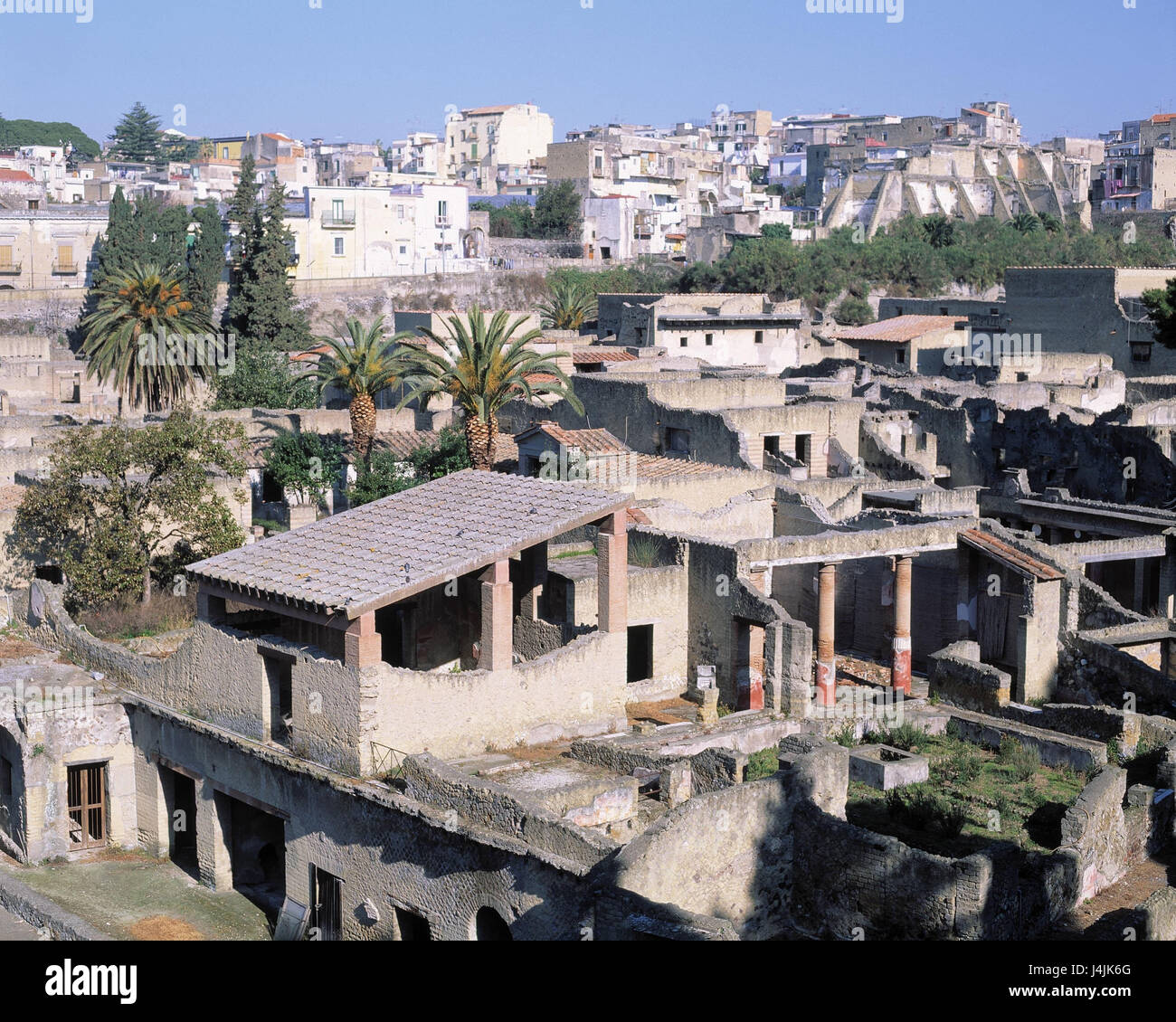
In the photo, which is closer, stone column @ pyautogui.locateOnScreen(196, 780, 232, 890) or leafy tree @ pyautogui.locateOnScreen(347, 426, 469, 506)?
stone column @ pyautogui.locateOnScreen(196, 780, 232, 890)

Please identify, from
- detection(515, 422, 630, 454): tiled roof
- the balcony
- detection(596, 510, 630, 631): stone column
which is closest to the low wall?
detection(596, 510, 630, 631): stone column

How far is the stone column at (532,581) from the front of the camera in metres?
24.8

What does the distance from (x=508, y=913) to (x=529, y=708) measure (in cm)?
503

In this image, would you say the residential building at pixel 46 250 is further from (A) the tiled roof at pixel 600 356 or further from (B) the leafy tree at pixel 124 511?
(B) the leafy tree at pixel 124 511

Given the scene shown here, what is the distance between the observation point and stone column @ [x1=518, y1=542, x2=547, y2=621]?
24.8 metres

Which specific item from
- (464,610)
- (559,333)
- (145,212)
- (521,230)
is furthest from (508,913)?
(521,230)

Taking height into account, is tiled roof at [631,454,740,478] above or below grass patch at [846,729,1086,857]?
above

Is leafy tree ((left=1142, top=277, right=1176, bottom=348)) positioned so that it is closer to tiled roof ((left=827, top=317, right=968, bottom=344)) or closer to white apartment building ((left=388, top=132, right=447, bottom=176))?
tiled roof ((left=827, top=317, right=968, bottom=344))

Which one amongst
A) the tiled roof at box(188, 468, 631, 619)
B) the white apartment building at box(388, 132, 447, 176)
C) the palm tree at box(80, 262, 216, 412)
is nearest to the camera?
the tiled roof at box(188, 468, 631, 619)

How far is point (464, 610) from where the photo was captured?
2477cm

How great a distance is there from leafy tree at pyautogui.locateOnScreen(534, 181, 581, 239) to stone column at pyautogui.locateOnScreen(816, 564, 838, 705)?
71139 millimetres

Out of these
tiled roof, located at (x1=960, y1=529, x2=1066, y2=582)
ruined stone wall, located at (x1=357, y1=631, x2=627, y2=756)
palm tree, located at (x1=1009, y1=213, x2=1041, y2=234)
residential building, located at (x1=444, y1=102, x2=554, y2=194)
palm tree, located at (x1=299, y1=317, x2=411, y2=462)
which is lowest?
ruined stone wall, located at (x1=357, y1=631, x2=627, y2=756)

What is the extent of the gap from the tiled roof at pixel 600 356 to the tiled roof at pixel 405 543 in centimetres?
2014
